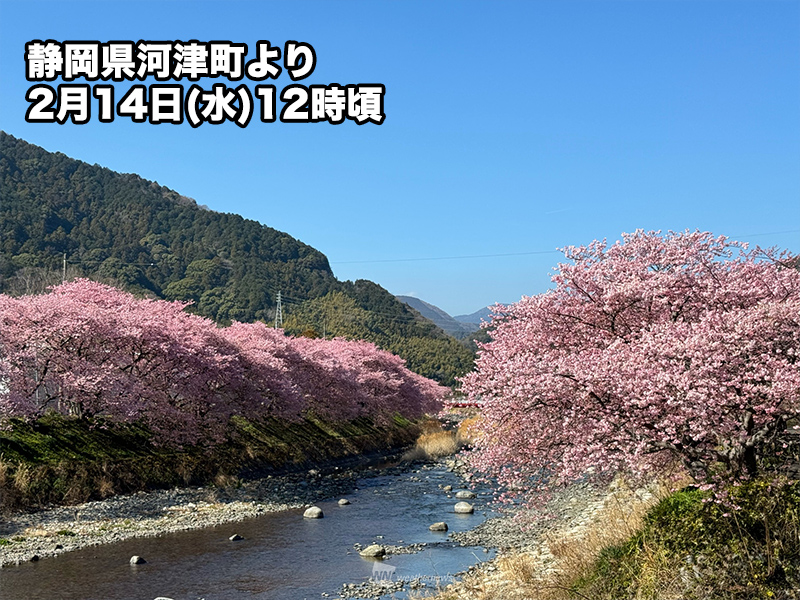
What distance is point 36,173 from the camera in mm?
151250

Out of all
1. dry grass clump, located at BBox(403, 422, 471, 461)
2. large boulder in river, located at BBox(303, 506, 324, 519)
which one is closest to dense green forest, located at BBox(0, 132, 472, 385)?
dry grass clump, located at BBox(403, 422, 471, 461)

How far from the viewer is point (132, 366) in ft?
97.6

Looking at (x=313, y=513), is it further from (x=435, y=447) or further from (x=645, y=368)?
(x=435, y=447)

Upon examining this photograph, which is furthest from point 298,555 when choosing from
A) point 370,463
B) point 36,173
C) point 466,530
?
point 36,173

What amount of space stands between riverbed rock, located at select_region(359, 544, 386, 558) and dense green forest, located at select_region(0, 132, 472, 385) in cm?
8724

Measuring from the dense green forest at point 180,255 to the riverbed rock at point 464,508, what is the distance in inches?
3219

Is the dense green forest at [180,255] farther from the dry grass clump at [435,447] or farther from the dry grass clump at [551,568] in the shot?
the dry grass clump at [551,568]

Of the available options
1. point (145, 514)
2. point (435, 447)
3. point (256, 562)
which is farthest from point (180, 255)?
point (256, 562)

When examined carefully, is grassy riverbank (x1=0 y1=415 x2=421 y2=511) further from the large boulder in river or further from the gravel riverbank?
the large boulder in river

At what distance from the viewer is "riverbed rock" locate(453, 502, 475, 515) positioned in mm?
27217

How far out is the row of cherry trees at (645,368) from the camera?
410 inches

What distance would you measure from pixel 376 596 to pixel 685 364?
9.18 metres

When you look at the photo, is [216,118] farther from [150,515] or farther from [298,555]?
[150,515]

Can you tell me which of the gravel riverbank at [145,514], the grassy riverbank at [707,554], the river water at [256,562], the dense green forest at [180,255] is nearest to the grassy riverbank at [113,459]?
the gravel riverbank at [145,514]
